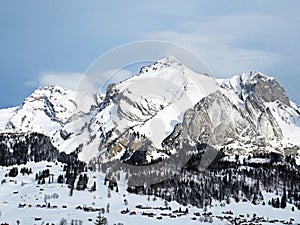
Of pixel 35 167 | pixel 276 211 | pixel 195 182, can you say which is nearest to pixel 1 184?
pixel 35 167

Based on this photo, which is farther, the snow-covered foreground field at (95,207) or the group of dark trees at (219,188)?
the group of dark trees at (219,188)

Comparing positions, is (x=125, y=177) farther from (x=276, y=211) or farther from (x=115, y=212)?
(x=115, y=212)

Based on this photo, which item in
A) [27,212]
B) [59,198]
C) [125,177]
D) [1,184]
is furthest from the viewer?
[125,177]

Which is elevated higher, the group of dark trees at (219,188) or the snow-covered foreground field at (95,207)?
the group of dark trees at (219,188)

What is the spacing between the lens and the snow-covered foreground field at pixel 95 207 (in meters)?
100

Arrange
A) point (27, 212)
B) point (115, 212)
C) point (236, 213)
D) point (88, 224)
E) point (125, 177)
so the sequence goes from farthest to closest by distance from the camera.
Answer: point (125, 177)
point (236, 213)
point (115, 212)
point (27, 212)
point (88, 224)

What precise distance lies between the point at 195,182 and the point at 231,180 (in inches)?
548

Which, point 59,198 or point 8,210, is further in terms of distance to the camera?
point 59,198

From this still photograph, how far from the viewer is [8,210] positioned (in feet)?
350

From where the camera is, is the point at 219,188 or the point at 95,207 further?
the point at 219,188

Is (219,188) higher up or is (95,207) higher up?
(219,188)

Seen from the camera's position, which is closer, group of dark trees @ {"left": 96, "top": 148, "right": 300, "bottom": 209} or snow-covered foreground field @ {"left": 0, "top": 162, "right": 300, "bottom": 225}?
snow-covered foreground field @ {"left": 0, "top": 162, "right": 300, "bottom": 225}

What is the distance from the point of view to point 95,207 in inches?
4604

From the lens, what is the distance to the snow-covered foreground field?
328 ft
